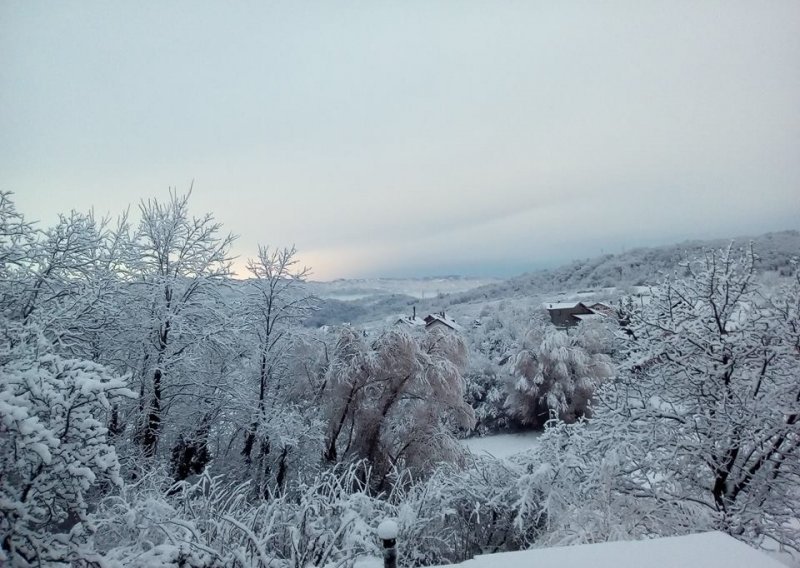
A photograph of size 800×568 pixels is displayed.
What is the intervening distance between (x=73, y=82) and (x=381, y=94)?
802cm

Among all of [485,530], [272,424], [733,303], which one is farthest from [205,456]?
[733,303]

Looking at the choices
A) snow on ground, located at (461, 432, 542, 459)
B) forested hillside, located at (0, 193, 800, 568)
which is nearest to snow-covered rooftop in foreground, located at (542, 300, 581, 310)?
snow on ground, located at (461, 432, 542, 459)

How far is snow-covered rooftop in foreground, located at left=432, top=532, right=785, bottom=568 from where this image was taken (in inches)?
105

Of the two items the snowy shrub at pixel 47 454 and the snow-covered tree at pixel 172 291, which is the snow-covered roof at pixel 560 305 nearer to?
the snow-covered tree at pixel 172 291

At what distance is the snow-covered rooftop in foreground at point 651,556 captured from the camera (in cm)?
266

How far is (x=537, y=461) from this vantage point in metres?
7.35

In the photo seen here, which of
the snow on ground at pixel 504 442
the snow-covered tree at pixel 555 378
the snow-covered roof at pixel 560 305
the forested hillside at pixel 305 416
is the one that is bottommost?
the snow on ground at pixel 504 442

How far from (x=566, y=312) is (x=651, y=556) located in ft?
120

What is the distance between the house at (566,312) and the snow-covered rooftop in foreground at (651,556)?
34.1 m

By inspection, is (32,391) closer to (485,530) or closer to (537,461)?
(485,530)

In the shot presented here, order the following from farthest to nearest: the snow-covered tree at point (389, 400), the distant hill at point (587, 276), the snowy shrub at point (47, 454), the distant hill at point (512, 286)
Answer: the distant hill at point (587, 276), the distant hill at point (512, 286), the snow-covered tree at point (389, 400), the snowy shrub at point (47, 454)

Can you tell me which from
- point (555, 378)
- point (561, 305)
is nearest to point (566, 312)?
point (561, 305)

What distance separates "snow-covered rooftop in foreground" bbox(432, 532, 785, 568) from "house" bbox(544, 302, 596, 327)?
34.1 metres

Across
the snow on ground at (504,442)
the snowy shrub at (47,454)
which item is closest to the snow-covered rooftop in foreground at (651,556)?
the snowy shrub at (47,454)
